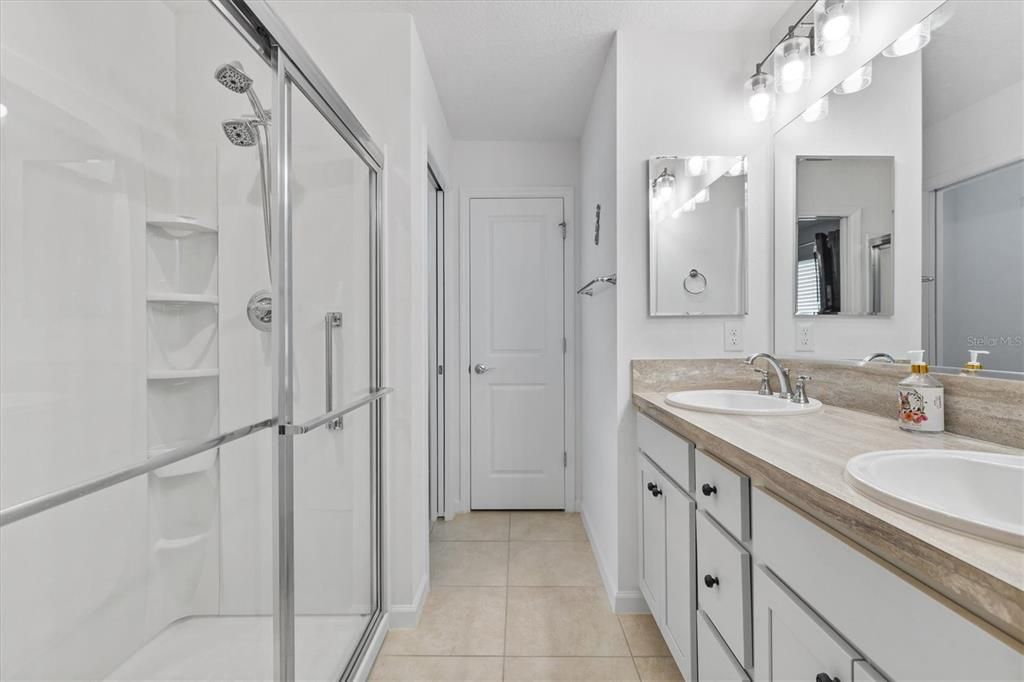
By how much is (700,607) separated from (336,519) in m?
1.11

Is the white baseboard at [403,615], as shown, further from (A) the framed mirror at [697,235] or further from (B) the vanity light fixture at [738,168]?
(B) the vanity light fixture at [738,168]

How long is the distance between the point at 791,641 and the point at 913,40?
1602 millimetres

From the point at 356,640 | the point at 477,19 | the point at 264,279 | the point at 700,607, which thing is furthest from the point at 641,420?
the point at 477,19

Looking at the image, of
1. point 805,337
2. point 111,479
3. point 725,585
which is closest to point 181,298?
point 111,479

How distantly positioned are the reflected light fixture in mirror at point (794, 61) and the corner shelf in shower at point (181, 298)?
2079 millimetres

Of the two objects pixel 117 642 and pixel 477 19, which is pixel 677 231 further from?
pixel 117 642

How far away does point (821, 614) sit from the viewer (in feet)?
2.67

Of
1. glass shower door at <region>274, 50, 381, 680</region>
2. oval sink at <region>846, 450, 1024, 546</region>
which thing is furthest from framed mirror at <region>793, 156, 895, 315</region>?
glass shower door at <region>274, 50, 381, 680</region>

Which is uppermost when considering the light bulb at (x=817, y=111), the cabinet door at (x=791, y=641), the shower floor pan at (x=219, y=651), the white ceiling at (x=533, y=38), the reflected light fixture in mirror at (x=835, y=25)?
the white ceiling at (x=533, y=38)

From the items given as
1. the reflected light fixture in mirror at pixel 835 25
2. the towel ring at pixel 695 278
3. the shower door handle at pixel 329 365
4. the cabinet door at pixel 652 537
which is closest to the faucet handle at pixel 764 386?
the towel ring at pixel 695 278

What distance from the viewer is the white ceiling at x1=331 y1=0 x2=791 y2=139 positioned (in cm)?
188

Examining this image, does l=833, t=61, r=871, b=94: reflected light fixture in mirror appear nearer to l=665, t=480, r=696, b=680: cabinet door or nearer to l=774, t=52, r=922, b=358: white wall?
l=774, t=52, r=922, b=358: white wall

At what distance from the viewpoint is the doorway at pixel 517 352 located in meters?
3.18

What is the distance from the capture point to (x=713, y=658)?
4.11 feet
